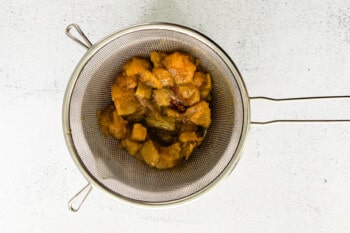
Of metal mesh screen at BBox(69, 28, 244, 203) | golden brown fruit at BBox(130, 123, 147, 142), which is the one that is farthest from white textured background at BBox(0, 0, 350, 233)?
golden brown fruit at BBox(130, 123, 147, 142)

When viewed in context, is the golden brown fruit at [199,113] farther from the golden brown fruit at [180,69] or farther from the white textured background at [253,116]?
the white textured background at [253,116]

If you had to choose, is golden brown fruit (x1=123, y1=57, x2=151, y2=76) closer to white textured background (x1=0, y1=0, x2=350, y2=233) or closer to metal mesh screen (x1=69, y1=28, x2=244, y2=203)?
metal mesh screen (x1=69, y1=28, x2=244, y2=203)

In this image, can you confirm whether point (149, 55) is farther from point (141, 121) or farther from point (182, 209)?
point (182, 209)

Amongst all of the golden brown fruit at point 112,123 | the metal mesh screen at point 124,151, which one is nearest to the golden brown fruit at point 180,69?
the metal mesh screen at point 124,151

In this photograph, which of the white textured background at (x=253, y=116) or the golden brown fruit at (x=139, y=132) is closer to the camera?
the golden brown fruit at (x=139, y=132)

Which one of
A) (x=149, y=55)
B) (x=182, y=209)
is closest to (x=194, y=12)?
(x=149, y=55)

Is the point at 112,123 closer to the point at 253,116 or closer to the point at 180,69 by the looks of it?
the point at 180,69
